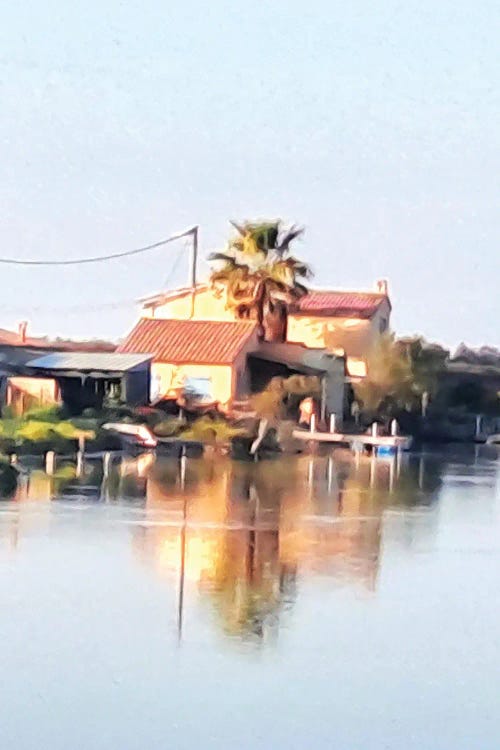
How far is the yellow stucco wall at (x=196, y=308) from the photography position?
48.9 meters

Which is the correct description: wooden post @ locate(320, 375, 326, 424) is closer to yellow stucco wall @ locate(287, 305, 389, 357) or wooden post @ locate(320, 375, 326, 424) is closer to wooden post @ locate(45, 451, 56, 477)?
yellow stucco wall @ locate(287, 305, 389, 357)

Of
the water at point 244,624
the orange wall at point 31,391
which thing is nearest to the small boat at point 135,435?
the orange wall at point 31,391

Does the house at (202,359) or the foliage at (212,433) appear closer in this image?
the foliage at (212,433)

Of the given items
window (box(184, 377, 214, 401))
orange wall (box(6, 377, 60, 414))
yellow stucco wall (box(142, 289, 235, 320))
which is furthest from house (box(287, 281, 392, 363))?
orange wall (box(6, 377, 60, 414))

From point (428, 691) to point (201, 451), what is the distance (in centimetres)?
2538

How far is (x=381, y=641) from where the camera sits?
12.7m

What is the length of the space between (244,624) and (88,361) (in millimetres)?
28132

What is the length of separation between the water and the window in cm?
1877

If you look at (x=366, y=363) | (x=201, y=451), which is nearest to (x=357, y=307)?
(x=366, y=363)

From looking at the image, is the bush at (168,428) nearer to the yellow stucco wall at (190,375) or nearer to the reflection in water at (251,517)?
the reflection in water at (251,517)

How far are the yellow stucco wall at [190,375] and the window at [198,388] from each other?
0.08 meters

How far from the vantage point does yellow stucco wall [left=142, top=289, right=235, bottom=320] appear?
48.9 m

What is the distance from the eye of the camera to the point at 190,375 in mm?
43312

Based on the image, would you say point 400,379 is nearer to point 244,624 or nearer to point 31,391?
point 31,391
